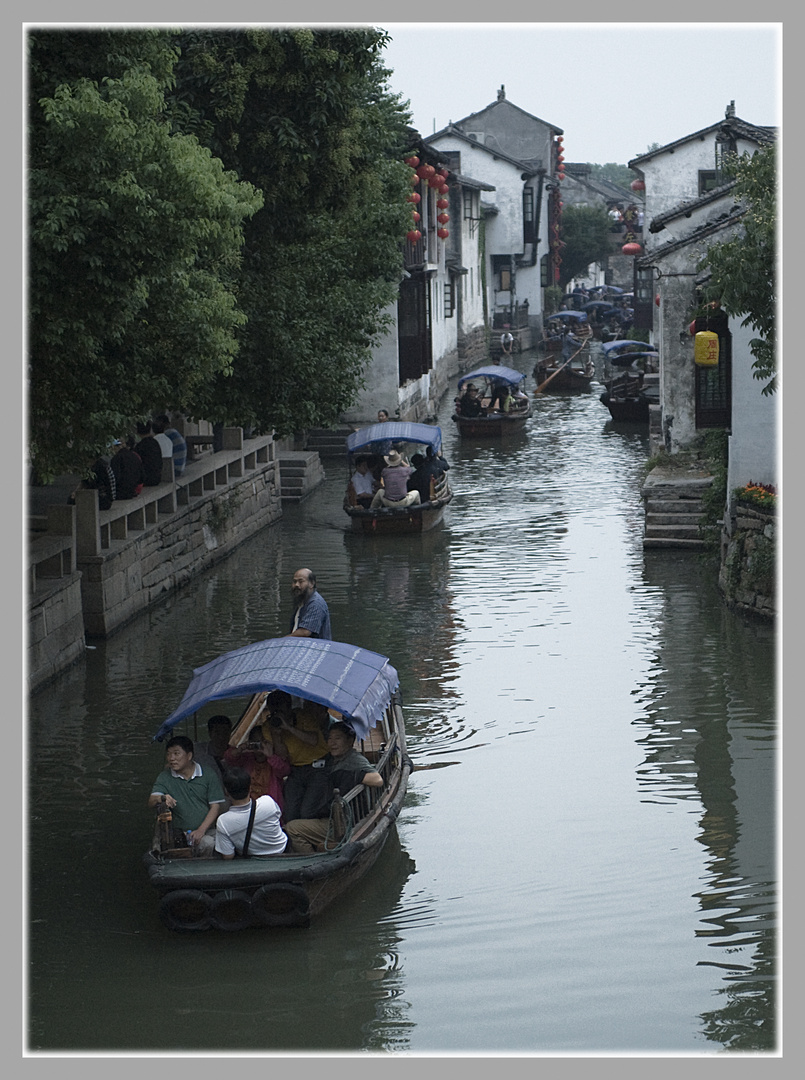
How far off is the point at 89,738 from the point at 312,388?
8.68 m

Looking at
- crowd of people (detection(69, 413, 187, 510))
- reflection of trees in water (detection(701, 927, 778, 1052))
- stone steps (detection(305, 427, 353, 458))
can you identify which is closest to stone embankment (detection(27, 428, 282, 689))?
crowd of people (detection(69, 413, 187, 510))

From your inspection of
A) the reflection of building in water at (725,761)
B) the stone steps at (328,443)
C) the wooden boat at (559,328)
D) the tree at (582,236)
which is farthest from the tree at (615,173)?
the reflection of building in water at (725,761)

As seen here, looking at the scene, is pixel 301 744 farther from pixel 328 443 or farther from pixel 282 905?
pixel 328 443

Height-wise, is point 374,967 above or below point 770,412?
below

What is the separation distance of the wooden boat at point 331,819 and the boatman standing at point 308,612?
867 mm

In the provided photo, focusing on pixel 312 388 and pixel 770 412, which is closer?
pixel 770 412

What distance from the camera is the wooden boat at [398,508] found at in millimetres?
24609

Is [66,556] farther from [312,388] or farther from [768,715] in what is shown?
[768,715]

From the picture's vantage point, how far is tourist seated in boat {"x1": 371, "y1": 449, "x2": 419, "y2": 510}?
24.7 m

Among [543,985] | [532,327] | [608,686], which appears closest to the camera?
[543,985]

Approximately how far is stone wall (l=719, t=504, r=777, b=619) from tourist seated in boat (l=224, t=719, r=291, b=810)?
26.3 feet

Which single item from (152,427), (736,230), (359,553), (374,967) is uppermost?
(736,230)

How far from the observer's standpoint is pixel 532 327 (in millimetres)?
66562

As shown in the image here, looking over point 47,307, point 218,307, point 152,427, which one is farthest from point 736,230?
point 47,307
